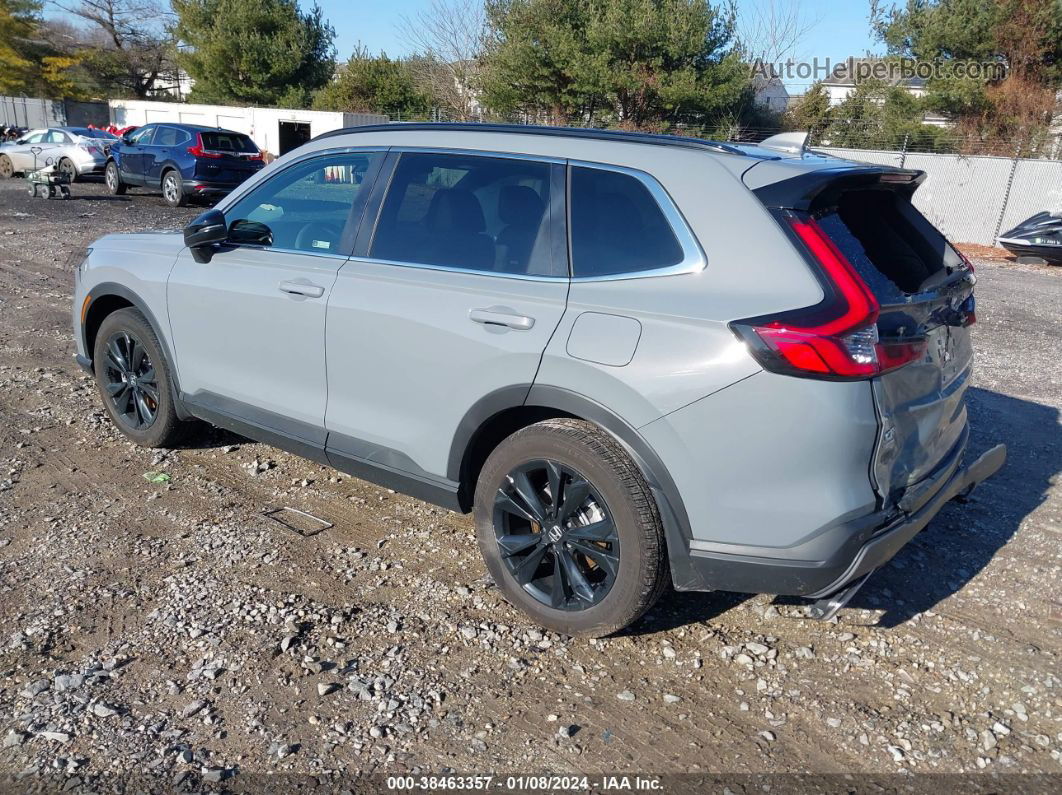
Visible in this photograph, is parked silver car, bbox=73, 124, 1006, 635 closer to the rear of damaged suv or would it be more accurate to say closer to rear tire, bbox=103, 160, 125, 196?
the rear of damaged suv

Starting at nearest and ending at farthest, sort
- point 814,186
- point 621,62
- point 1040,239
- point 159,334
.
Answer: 1. point 814,186
2. point 159,334
3. point 1040,239
4. point 621,62

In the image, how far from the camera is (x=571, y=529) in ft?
10.7

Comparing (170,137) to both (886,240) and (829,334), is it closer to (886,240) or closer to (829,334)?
(886,240)

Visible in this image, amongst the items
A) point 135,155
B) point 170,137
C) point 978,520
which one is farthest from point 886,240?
point 135,155

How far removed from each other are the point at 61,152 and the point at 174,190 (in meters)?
5.56

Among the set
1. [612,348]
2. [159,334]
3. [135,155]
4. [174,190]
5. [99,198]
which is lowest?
[99,198]

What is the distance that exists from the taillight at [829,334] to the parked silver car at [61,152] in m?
21.9

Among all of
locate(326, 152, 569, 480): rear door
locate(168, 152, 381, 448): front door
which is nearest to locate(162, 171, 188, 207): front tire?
locate(168, 152, 381, 448): front door

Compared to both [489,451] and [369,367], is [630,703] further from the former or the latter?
[369,367]

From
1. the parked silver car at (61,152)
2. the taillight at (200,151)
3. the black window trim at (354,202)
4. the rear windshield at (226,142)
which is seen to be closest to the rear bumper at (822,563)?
the black window trim at (354,202)

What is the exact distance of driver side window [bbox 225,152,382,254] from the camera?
4.02m

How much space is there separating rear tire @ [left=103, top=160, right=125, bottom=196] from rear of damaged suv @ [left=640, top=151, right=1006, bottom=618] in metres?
20.6

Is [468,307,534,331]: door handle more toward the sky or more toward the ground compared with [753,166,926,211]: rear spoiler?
more toward the ground

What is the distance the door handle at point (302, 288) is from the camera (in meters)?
3.87
